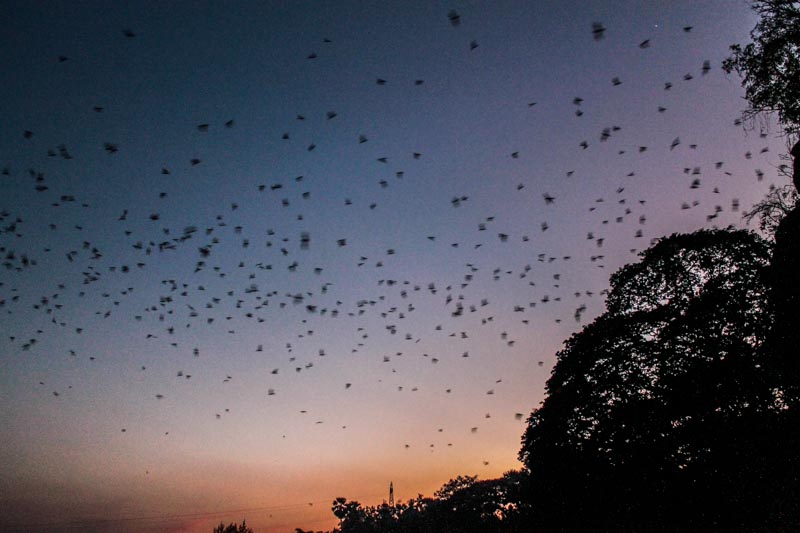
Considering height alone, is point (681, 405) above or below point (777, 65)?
below

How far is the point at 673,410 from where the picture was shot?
694 inches

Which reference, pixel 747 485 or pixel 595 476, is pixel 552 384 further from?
pixel 747 485

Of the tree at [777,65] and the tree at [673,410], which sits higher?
the tree at [777,65]

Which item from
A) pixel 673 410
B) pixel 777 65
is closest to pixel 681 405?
pixel 673 410

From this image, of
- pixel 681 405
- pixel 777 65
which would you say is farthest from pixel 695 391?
pixel 777 65

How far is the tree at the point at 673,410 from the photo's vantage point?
16.2 metres

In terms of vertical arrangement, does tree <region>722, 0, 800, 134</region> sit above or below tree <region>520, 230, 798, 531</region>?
above

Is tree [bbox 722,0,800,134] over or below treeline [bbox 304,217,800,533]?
over

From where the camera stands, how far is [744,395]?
655 inches

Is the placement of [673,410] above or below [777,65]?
below

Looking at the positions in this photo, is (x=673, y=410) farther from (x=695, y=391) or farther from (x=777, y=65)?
(x=777, y=65)

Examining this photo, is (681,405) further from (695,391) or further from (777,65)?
(777,65)

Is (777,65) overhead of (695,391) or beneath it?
overhead

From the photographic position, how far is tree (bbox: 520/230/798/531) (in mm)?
16172
